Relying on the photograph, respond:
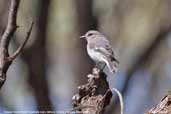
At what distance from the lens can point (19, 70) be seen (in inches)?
257

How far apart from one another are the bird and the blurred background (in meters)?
0.37

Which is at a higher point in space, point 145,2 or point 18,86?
point 145,2

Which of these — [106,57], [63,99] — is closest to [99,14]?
[63,99]

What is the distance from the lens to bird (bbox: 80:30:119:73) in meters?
4.43

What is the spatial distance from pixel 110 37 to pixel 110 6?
1.52 feet

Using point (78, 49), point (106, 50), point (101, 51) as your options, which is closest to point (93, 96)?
point (106, 50)

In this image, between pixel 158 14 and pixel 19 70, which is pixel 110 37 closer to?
pixel 158 14

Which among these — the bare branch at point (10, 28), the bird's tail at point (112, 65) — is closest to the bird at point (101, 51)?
the bird's tail at point (112, 65)

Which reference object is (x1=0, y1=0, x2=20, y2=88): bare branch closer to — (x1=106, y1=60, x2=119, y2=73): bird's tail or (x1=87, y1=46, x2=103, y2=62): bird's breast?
(x1=106, y1=60, x2=119, y2=73): bird's tail

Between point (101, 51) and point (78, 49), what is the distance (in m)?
1.45

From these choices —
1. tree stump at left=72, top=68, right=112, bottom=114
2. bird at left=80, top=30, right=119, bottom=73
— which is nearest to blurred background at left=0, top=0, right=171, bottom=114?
bird at left=80, top=30, right=119, bottom=73

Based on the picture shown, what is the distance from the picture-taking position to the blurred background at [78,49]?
5.89 metres

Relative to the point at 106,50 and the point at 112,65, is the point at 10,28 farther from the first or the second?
the point at 106,50

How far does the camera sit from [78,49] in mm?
6207
